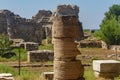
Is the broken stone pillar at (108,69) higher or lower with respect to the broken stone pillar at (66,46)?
lower

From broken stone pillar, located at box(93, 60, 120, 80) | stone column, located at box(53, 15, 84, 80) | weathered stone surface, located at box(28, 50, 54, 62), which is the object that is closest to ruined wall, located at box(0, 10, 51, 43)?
weathered stone surface, located at box(28, 50, 54, 62)

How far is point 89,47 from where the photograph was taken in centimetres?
4094

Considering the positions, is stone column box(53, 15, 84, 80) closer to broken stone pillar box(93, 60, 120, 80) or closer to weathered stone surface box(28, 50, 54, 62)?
broken stone pillar box(93, 60, 120, 80)

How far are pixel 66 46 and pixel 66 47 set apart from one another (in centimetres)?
3

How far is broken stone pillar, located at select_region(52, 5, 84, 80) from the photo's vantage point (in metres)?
11.6

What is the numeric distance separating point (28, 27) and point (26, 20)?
3.73 ft

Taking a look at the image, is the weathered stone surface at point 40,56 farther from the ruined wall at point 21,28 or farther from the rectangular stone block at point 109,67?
the ruined wall at point 21,28

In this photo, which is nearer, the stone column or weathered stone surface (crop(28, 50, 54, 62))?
the stone column

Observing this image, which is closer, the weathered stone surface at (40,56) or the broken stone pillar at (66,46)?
the broken stone pillar at (66,46)

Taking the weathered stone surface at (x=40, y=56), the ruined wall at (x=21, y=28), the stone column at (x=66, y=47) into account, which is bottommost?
the weathered stone surface at (x=40, y=56)

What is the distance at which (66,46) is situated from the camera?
38.4 feet

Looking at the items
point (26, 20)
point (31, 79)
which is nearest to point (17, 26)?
point (26, 20)

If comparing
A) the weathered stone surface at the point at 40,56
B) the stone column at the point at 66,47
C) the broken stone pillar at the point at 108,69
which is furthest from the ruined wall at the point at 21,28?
the stone column at the point at 66,47

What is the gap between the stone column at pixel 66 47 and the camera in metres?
11.6
